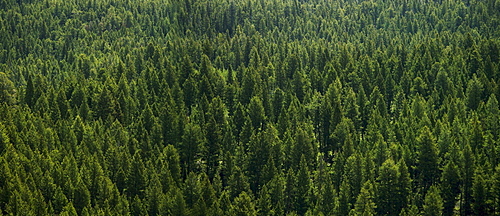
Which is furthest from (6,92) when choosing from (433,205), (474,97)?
(433,205)

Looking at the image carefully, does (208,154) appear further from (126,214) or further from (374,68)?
(374,68)

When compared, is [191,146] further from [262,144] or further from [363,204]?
[363,204]

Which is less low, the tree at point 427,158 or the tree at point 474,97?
the tree at point 474,97

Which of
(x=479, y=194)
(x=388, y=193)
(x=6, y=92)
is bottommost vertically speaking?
(x=6, y=92)

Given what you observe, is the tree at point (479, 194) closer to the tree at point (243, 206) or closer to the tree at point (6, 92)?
the tree at point (243, 206)

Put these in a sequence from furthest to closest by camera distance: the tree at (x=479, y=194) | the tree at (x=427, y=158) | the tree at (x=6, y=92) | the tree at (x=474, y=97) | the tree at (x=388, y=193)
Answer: the tree at (x=6, y=92), the tree at (x=474, y=97), the tree at (x=427, y=158), the tree at (x=388, y=193), the tree at (x=479, y=194)

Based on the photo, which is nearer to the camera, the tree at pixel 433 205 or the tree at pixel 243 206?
the tree at pixel 433 205

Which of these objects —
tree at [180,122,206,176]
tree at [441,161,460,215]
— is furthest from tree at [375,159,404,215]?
tree at [180,122,206,176]

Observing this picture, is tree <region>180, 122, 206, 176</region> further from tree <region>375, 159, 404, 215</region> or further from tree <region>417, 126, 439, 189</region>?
tree <region>417, 126, 439, 189</region>

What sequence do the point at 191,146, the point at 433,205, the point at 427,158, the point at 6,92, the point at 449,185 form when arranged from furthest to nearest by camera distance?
the point at 6,92 < the point at 191,146 < the point at 427,158 < the point at 449,185 < the point at 433,205

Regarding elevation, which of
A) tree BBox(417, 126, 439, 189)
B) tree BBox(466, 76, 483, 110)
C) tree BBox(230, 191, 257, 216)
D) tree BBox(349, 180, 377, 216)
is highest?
tree BBox(466, 76, 483, 110)

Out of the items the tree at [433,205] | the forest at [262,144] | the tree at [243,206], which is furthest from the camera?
the forest at [262,144]

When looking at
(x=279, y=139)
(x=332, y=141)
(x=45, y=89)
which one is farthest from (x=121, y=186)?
(x=45, y=89)

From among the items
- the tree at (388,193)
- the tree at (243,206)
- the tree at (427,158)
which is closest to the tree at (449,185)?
the tree at (427,158)
